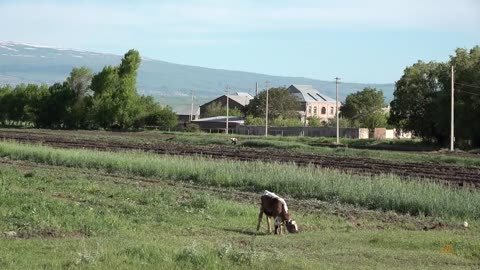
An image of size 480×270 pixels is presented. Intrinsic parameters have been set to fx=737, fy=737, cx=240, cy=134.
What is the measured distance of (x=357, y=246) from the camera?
569 inches

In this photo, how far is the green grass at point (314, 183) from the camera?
21922 mm

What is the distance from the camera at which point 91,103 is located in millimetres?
109000

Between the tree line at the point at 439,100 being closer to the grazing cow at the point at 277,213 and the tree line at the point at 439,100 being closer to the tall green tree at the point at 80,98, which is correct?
the grazing cow at the point at 277,213

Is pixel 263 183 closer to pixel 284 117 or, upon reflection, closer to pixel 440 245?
pixel 440 245

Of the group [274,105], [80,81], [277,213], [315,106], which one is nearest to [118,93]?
[80,81]

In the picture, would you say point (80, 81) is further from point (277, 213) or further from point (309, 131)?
point (277, 213)

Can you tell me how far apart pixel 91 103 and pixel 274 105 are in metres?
46.4

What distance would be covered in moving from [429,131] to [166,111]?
2166 inches

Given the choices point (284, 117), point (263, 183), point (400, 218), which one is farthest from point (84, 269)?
point (284, 117)

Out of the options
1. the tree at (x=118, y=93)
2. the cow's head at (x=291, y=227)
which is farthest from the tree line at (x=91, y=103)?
the cow's head at (x=291, y=227)

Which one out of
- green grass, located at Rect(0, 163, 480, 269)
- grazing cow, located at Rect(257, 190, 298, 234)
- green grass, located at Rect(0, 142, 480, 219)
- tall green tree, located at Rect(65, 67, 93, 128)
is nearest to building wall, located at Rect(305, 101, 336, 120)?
tall green tree, located at Rect(65, 67, 93, 128)

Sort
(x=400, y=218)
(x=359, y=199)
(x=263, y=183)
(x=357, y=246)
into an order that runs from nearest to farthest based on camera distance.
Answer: (x=357, y=246) → (x=400, y=218) → (x=359, y=199) → (x=263, y=183)

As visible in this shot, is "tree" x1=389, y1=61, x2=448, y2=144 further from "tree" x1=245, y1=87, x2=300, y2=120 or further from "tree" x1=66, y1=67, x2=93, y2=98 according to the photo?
"tree" x1=245, y1=87, x2=300, y2=120

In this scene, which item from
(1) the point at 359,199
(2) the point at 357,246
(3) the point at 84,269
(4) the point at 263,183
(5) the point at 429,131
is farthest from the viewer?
(5) the point at 429,131
